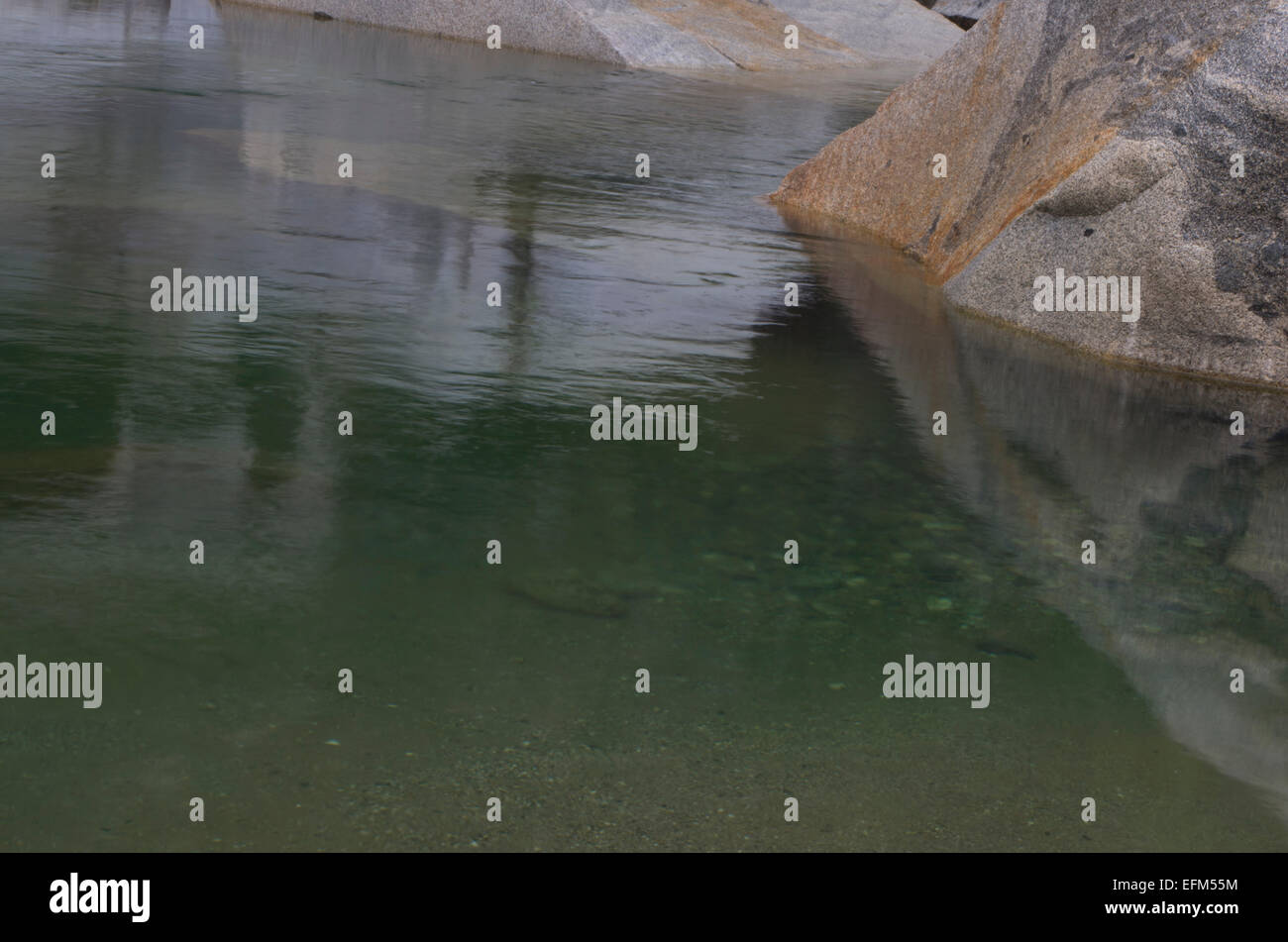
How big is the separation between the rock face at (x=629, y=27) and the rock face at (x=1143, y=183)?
14.0 m

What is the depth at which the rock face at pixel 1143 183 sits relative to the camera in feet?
24.0

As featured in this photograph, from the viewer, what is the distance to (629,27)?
75.3ft

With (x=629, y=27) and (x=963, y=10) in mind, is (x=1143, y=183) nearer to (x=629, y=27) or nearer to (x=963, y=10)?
(x=629, y=27)

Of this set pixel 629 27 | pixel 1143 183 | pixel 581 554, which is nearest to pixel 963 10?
pixel 629 27

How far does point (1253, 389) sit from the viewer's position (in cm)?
723

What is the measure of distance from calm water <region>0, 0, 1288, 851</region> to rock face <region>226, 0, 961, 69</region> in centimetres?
1466

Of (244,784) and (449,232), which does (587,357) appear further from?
(244,784)

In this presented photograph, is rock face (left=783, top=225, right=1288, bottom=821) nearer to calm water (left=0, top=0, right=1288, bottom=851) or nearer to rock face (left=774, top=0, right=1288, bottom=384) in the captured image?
calm water (left=0, top=0, right=1288, bottom=851)

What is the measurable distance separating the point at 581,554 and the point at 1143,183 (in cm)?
464

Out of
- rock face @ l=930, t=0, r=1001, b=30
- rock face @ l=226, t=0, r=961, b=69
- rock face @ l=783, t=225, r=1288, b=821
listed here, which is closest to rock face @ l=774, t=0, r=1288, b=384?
rock face @ l=783, t=225, r=1288, b=821

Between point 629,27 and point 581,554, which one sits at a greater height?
point 629,27

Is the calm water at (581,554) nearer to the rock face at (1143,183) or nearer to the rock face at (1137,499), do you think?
the rock face at (1137,499)

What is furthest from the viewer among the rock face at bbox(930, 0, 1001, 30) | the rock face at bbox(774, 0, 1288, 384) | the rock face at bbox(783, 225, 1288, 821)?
the rock face at bbox(930, 0, 1001, 30)

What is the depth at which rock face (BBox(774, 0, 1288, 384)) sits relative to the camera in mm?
7305
